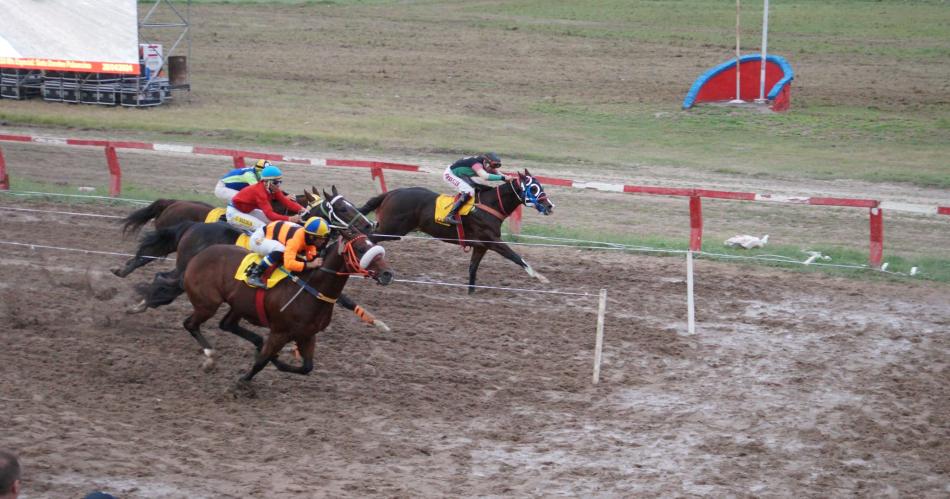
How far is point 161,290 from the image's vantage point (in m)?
13.0

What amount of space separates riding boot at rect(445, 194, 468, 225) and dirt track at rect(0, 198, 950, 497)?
3.12ft

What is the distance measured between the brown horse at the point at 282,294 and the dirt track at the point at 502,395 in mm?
487

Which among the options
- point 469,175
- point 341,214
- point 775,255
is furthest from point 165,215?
point 775,255

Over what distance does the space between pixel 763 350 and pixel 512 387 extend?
138 inches

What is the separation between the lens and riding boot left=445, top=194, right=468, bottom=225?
53.0 feet

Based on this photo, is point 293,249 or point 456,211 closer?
point 293,249

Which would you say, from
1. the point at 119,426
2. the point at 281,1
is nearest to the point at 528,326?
the point at 119,426

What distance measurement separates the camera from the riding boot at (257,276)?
11.5 metres

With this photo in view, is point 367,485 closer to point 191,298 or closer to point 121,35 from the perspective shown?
point 191,298

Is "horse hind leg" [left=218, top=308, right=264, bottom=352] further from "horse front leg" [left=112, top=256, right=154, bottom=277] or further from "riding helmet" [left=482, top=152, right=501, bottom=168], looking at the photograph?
"riding helmet" [left=482, top=152, right=501, bottom=168]

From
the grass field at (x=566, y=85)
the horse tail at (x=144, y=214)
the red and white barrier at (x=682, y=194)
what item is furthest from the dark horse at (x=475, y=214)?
the grass field at (x=566, y=85)

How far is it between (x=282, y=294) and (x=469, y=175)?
5.93 metres

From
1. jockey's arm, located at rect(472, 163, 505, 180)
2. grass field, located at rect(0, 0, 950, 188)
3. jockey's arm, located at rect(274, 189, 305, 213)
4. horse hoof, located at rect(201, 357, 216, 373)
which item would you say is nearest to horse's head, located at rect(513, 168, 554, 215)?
jockey's arm, located at rect(472, 163, 505, 180)

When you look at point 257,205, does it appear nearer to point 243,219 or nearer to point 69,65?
point 243,219
